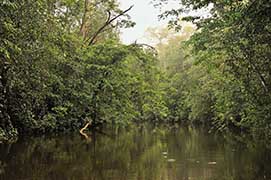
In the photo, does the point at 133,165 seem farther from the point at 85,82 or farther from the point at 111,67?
the point at 111,67

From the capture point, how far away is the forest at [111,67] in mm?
12031

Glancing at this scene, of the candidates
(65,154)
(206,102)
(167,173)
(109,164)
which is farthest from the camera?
(206,102)

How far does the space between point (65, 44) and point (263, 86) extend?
11030 millimetres

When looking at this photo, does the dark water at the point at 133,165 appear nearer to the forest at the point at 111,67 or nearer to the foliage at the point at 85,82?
the forest at the point at 111,67

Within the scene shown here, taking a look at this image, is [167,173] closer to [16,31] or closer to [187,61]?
[16,31]

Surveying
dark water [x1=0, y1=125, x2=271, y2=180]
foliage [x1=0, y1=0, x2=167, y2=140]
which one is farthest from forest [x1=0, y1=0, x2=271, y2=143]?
dark water [x1=0, y1=125, x2=271, y2=180]

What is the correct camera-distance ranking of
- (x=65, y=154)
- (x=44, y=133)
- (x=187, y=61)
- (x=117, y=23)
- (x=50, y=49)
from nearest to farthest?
1. (x=65, y=154)
2. (x=50, y=49)
3. (x=44, y=133)
4. (x=117, y=23)
5. (x=187, y=61)

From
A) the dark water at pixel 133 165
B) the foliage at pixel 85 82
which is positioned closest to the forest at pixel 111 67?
the foliage at pixel 85 82

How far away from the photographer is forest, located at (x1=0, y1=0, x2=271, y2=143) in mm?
12031

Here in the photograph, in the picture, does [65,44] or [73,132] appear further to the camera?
[73,132]

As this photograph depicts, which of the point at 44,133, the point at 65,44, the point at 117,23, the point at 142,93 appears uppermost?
the point at 117,23

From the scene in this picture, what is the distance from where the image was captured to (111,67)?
2439 centimetres

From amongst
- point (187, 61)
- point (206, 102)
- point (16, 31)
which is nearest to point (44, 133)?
point (16, 31)

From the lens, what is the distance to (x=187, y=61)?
150ft
